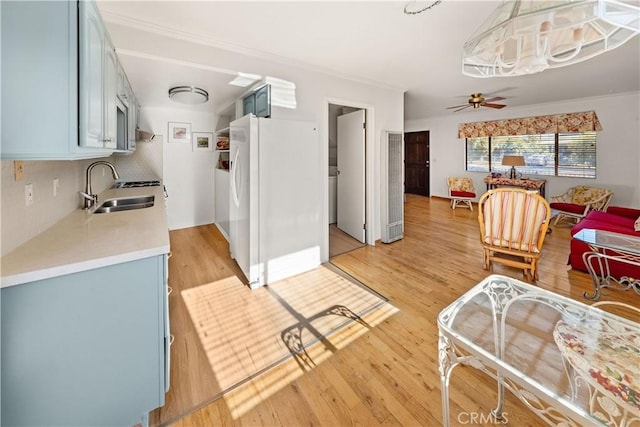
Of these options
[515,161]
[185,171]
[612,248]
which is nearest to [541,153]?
[515,161]

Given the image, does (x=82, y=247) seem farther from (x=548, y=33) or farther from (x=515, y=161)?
(x=515, y=161)

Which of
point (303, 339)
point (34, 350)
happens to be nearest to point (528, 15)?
point (303, 339)

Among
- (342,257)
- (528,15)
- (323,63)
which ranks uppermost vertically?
(323,63)

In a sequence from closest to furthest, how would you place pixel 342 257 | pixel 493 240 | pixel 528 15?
1. pixel 528 15
2. pixel 493 240
3. pixel 342 257

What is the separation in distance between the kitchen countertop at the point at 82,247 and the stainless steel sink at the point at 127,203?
0.74 m

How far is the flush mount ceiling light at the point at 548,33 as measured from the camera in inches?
49.3

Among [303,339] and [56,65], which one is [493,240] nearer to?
[303,339]

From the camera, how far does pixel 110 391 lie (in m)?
1.22

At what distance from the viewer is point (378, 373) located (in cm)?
170

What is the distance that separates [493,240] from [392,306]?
1510 mm

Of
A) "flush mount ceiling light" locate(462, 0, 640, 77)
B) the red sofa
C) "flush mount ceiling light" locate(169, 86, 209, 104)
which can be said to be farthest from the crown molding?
the red sofa

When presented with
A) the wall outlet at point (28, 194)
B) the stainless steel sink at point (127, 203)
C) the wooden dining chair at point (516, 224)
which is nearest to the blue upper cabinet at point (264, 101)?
the stainless steel sink at point (127, 203)

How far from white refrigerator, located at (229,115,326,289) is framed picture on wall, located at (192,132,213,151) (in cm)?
215

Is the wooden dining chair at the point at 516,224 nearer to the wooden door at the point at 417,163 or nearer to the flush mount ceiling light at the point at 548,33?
the flush mount ceiling light at the point at 548,33
